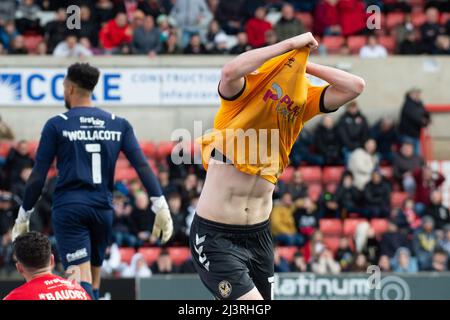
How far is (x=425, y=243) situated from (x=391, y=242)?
58 centimetres

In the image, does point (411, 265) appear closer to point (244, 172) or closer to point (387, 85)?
point (387, 85)

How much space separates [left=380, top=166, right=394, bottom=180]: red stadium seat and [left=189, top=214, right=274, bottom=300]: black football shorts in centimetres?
1174

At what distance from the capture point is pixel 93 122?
30.3 ft

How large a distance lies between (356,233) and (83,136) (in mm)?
9405

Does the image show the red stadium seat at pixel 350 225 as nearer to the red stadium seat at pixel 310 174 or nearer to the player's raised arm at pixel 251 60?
the red stadium seat at pixel 310 174

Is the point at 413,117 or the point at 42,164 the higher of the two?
the point at 42,164

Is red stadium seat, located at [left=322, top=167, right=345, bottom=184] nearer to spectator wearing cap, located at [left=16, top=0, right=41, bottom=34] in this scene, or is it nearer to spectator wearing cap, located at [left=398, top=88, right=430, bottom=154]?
spectator wearing cap, located at [left=398, top=88, right=430, bottom=154]

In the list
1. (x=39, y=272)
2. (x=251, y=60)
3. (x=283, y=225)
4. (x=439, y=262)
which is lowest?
(x=439, y=262)

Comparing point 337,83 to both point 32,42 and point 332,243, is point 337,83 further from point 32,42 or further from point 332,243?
point 32,42

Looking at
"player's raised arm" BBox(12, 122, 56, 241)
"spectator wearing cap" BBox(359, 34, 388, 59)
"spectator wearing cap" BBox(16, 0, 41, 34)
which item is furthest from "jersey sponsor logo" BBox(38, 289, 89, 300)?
"spectator wearing cap" BBox(359, 34, 388, 59)

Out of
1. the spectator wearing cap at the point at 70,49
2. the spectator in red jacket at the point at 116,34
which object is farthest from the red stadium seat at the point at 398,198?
the spectator wearing cap at the point at 70,49

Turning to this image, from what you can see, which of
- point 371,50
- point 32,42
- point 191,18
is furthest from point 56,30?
point 371,50

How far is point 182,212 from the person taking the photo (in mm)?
17219

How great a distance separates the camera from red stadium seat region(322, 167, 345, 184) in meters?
19.5
